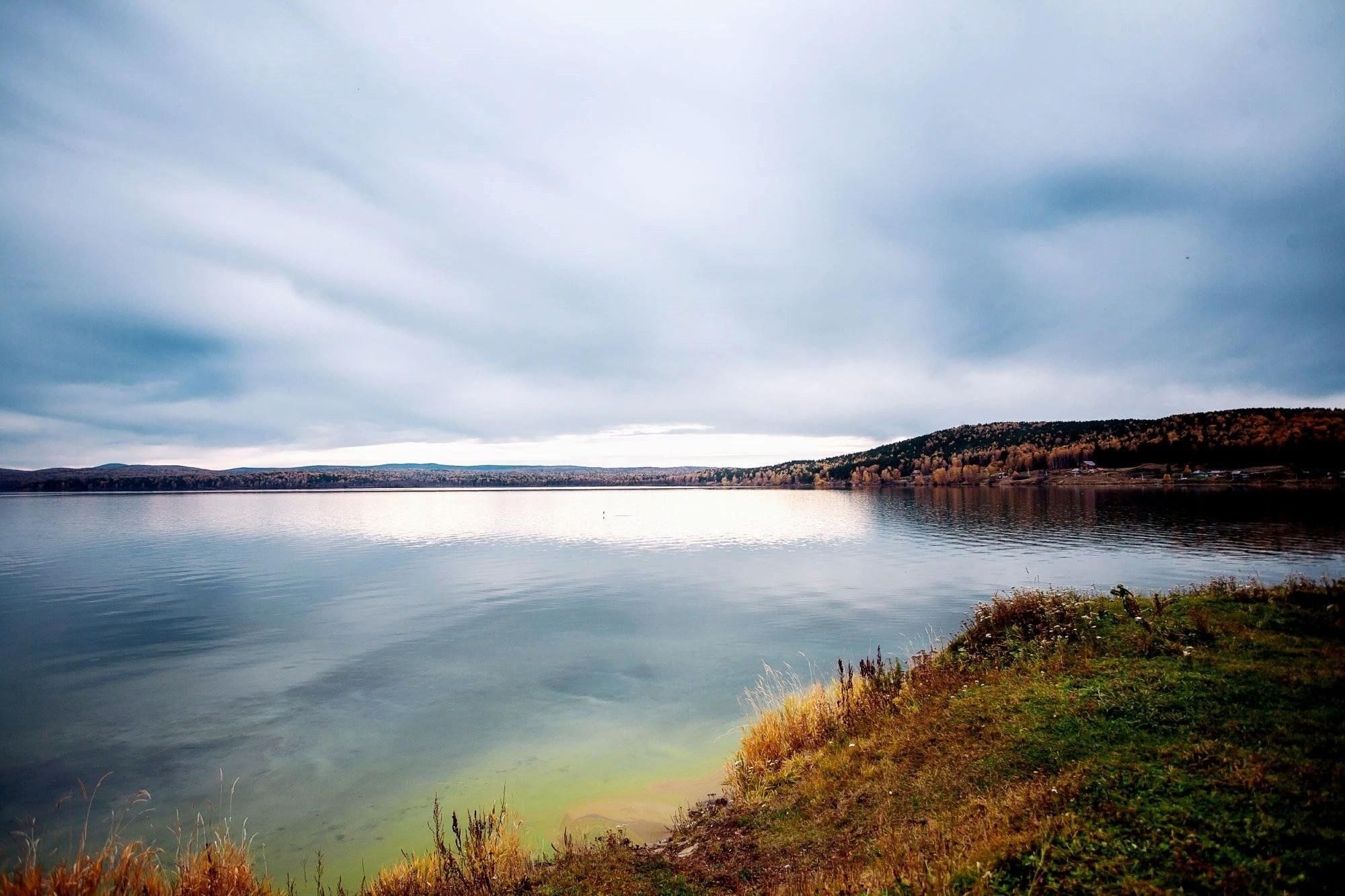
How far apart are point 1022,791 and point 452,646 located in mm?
23339

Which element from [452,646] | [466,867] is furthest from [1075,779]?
[452,646]

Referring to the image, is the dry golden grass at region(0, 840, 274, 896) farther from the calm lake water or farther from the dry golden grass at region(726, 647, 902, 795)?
the dry golden grass at region(726, 647, 902, 795)

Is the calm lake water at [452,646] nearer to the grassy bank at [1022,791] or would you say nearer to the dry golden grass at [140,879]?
the dry golden grass at [140,879]

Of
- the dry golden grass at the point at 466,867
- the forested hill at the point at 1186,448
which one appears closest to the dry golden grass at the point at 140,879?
the dry golden grass at the point at 466,867

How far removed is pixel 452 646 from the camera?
84.6 feet

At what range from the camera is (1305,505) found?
71.0 m

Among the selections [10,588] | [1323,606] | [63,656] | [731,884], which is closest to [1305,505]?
[1323,606]

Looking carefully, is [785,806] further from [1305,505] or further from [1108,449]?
[1108,449]

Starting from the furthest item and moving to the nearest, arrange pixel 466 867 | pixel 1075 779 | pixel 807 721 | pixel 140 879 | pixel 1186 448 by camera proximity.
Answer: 1. pixel 1186 448
2. pixel 807 721
3. pixel 466 867
4. pixel 140 879
5. pixel 1075 779

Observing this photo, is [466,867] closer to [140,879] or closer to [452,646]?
[140,879]

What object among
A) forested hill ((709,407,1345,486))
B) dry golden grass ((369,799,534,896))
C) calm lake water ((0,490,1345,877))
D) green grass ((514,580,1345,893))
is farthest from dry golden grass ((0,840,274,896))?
forested hill ((709,407,1345,486))

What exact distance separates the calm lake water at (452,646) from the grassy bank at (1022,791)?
2560 mm

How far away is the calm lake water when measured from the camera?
1377 centimetres

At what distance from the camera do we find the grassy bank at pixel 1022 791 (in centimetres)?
583
